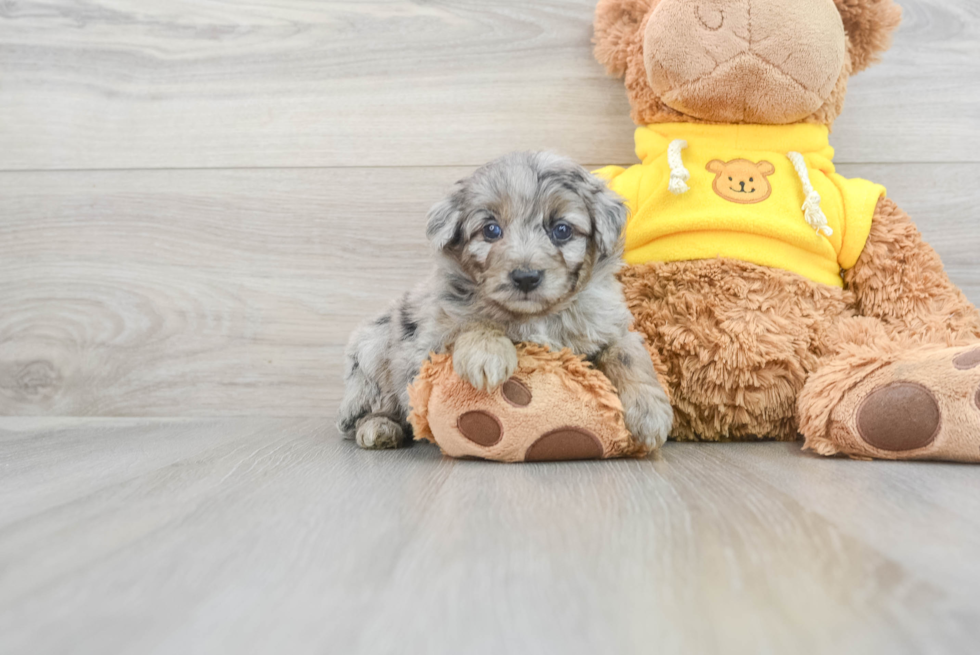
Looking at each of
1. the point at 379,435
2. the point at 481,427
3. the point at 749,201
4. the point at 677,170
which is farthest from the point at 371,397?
the point at 749,201

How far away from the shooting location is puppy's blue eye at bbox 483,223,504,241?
58.1 inches

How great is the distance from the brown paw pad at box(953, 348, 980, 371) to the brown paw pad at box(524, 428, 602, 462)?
67 cm

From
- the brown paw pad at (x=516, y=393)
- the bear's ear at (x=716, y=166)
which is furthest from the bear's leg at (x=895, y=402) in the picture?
the brown paw pad at (x=516, y=393)

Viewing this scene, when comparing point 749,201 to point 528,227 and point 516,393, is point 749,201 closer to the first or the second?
point 528,227

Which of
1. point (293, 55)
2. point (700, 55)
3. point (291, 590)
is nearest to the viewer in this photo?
point (291, 590)

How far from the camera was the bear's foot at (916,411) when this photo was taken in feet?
4.24

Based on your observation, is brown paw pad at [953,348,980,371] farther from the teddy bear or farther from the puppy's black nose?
the puppy's black nose

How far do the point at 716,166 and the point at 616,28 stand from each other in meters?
0.45

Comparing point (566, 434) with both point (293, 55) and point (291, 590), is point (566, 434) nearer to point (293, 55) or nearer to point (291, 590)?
point (291, 590)

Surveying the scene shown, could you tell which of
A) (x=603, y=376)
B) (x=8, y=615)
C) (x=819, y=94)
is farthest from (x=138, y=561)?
(x=819, y=94)

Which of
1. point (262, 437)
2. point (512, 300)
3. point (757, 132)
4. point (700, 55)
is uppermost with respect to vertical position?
point (700, 55)

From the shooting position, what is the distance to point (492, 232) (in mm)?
1479

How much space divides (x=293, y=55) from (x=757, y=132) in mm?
1342

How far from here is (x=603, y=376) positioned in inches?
55.9
